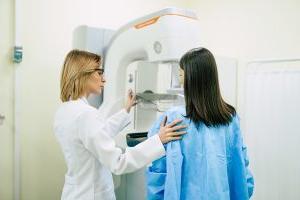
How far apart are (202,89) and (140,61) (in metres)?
0.64

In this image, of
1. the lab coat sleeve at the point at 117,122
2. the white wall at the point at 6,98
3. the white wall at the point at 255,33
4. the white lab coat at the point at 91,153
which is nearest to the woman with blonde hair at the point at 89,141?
the white lab coat at the point at 91,153

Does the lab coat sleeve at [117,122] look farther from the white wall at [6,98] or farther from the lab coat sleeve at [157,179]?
the white wall at [6,98]

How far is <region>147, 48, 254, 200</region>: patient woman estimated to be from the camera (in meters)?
1.04

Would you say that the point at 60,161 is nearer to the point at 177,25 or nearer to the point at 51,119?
the point at 51,119

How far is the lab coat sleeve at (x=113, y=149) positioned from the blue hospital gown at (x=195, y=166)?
54 millimetres

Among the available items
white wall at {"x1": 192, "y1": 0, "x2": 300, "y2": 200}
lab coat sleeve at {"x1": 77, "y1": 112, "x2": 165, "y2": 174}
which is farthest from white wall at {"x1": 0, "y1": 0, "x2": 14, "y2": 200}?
white wall at {"x1": 192, "y1": 0, "x2": 300, "y2": 200}

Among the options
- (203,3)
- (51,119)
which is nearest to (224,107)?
(51,119)

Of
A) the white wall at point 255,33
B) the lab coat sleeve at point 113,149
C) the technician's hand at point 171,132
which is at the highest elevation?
the white wall at point 255,33

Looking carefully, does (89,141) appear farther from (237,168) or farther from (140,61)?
(140,61)

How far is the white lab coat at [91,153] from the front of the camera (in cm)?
109

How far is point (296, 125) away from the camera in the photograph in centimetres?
196

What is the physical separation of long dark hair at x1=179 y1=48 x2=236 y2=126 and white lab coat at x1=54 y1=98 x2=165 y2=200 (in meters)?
0.18

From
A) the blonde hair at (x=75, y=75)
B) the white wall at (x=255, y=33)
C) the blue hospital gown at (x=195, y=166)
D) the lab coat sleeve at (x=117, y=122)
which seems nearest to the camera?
the blue hospital gown at (x=195, y=166)

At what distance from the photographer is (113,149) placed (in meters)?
1.11
